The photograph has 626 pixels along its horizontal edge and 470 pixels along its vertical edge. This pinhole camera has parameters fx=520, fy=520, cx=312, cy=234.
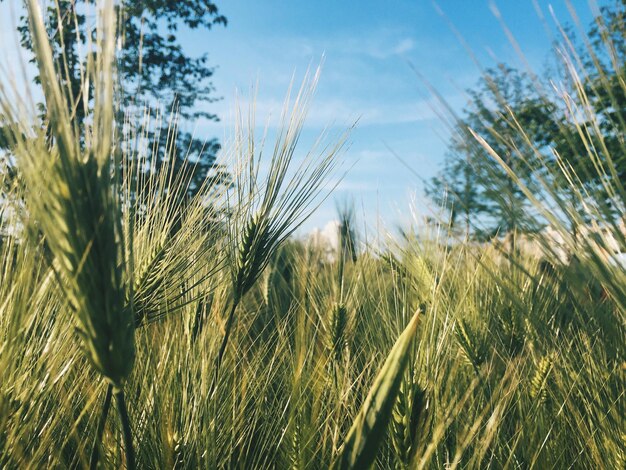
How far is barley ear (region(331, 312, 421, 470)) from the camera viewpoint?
2.05ft

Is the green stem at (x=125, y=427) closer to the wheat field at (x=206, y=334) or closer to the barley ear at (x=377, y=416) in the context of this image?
the wheat field at (x=206, y=334)

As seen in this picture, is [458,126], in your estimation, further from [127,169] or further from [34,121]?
[127,169]

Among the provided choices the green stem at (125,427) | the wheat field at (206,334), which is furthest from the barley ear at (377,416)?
the green stem at (125,427)

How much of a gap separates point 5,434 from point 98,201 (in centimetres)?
48

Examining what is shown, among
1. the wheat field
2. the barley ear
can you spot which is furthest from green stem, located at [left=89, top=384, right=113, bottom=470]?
the barley ear

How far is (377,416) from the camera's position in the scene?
630mm

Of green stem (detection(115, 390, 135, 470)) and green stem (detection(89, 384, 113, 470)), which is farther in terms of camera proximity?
green stem (detection(89, 384, 113, 470))

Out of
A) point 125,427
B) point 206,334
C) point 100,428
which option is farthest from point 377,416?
point 206,334

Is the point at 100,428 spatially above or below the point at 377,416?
below

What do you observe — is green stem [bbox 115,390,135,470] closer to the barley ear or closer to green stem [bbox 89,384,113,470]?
green stem [bbox 89,384,113,470]

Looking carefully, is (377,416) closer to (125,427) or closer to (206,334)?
(125,427)

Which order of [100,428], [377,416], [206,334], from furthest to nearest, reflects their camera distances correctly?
[206,334], [100,428], [377,416]

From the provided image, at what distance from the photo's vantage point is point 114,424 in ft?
3.74

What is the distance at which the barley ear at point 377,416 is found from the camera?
0.63 metres
